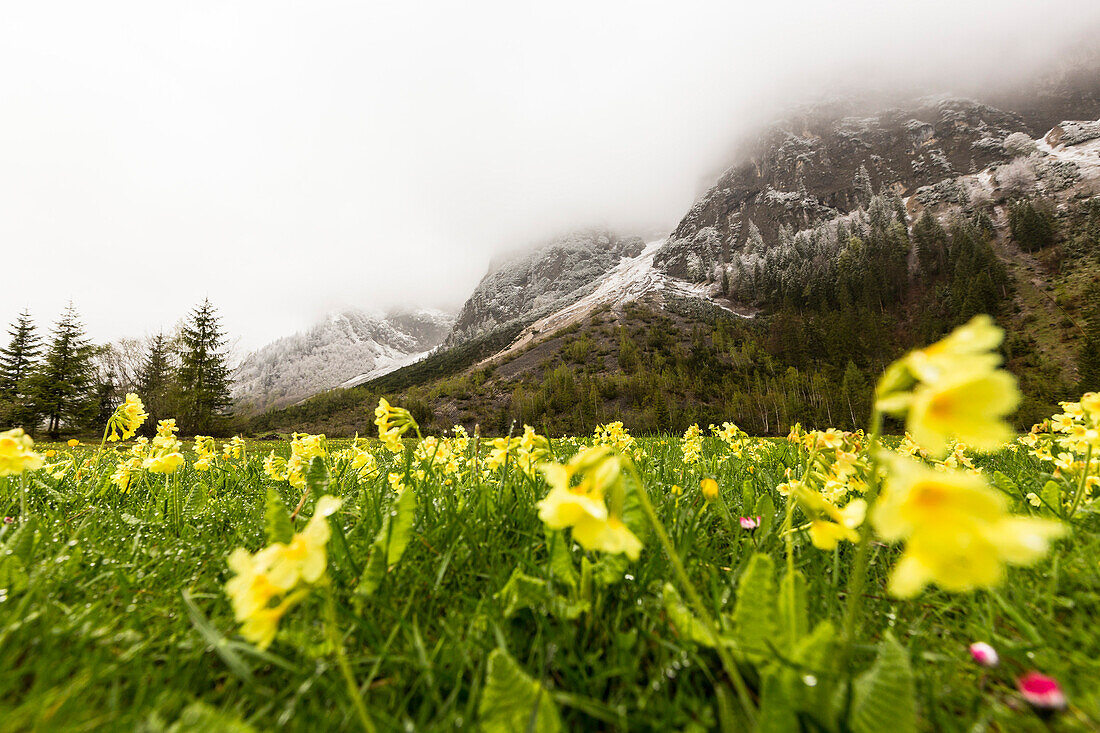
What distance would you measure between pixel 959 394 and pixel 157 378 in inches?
1983

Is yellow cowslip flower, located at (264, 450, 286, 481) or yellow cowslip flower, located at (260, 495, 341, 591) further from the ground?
yellow cowslip flower, located at (260, 495, 341, 591)

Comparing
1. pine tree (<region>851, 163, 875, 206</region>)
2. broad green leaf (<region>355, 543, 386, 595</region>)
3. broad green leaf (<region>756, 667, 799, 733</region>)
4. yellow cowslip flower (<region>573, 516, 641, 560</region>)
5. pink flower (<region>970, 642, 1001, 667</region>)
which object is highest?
pine tree (<region>851, 163, 875, 206</region>)

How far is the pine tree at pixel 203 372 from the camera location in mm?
37250

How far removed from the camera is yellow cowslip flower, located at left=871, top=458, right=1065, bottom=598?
0.65 m

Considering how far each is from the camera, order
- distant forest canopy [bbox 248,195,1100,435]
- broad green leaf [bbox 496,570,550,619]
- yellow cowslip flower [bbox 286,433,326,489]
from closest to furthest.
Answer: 1. broad green leaf [bbox 496,570,550,619]
2. yellow cowslip flower [bbox 286,433,326,489]
3. distant forest canopy [bbox 248,195,1100,435]

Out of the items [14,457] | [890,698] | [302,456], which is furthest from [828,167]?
[14,457]

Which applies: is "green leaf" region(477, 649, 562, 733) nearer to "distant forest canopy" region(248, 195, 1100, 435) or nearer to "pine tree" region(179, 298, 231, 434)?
"distant forest canopy" region(248, 195, 1100, 435)

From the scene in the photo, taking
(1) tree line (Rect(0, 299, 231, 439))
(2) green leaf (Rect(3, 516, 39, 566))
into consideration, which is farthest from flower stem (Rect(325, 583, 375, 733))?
(1) tree line (Rect(0, 299, 231, 439))

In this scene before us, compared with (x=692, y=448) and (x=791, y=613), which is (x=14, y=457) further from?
(x=692, y=448)

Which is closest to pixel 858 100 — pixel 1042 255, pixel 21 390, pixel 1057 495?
pixel 1042 255

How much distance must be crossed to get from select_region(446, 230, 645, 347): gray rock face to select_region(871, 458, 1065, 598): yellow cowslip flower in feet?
495

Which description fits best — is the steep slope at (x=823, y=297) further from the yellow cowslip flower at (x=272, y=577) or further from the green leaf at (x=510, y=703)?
the yellow cowslip flower at (x=272, y=577)

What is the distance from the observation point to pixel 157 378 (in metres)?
37.2

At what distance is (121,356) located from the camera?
38562 mm
